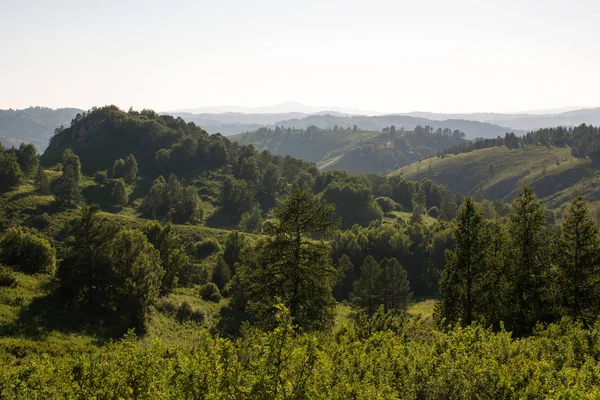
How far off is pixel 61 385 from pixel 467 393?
10614 millimetres

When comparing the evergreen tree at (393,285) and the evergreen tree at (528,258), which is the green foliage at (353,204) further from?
the evergreen tree at (528,258)

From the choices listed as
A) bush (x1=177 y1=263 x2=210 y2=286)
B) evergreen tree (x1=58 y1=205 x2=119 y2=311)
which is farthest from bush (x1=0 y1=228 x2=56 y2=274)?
bush (x1=177 y1=263 x2=210 y2=286)

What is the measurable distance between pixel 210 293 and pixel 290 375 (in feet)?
182

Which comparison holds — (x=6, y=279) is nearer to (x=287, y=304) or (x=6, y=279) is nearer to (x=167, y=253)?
(x=167, y=253)

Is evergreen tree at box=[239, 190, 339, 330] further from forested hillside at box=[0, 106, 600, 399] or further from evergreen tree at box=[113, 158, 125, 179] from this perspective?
evergreen tree at box=[113, 158, 125, 179]

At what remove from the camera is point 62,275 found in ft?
144

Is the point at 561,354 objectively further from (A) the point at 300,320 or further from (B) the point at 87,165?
(B) the point at 87,165

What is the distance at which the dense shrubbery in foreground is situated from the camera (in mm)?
8930

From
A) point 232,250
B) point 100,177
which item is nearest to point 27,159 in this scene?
point 100,177

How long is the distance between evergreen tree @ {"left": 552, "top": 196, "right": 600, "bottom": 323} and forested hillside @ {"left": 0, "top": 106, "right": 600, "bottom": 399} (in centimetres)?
10

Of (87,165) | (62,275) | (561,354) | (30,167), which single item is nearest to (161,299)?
(62,275)

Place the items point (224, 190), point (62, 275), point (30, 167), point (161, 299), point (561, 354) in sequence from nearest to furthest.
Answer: point (561, 354) < point (62, 275) < point (161, 299) < point (30, 167) < point (224, 190)

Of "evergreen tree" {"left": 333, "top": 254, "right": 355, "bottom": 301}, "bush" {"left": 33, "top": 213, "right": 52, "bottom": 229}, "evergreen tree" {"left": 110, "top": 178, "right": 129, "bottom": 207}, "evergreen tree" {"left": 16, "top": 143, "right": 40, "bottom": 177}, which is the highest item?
"evergreen tree" {"left": 16, "top": 143, "right": 40, "bottom": 177}

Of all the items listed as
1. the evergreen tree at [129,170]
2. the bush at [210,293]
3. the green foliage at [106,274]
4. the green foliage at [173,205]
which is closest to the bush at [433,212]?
Answer: the green foliage at [173,205]
